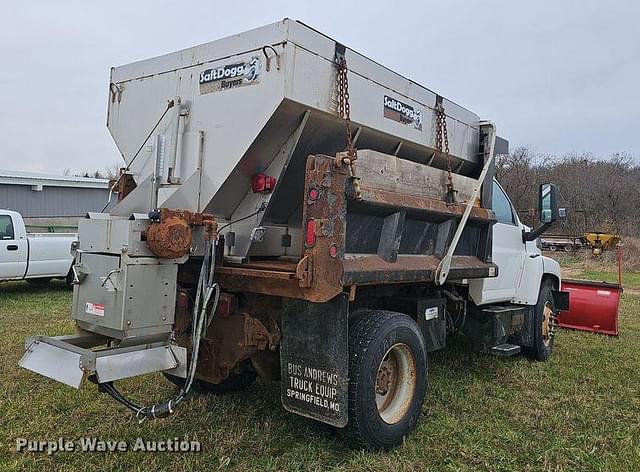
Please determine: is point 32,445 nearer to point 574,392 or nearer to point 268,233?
point 268,233

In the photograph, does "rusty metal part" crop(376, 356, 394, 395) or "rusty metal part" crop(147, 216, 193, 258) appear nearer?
"rusty metal part" crop(147, 216, 193, 258)

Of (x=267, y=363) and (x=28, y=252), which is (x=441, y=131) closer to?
(x=267, y=363)

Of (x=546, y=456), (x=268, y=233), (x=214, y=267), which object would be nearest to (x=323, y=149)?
(x=268, y=233)

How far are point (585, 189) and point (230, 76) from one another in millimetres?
36264

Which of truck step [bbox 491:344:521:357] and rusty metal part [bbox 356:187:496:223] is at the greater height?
rusty metal part [bbox 356:187:496:223]

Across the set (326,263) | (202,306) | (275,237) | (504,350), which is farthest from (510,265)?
(202,306)

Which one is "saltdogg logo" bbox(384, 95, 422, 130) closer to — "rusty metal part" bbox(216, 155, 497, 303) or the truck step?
"rusty metal part" bbox(216, 155, 497, 303)

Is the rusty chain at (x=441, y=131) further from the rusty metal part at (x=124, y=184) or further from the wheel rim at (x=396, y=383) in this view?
the rusty metal part at (x=124, y=184)

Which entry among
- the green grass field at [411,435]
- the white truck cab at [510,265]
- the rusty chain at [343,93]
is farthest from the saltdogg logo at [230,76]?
the white truck cab at [510,265]

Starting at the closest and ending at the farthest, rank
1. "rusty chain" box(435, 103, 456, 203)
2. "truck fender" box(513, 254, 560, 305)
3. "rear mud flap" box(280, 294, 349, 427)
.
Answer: "rear mud flap" box(280, 294, 349, 427), "rusty chain" box(435, 103, 456, 203), "truck fender" box(513, 254, 560, 305)

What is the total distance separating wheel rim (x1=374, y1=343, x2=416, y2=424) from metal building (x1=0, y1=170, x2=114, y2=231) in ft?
60.6

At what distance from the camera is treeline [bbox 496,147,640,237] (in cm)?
3122

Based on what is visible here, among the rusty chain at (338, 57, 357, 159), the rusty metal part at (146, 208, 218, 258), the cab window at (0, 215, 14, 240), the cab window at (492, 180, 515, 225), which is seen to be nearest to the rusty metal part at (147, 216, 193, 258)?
the rusty metal part at (146, 208, 218, 258)

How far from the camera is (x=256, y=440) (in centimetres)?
363
